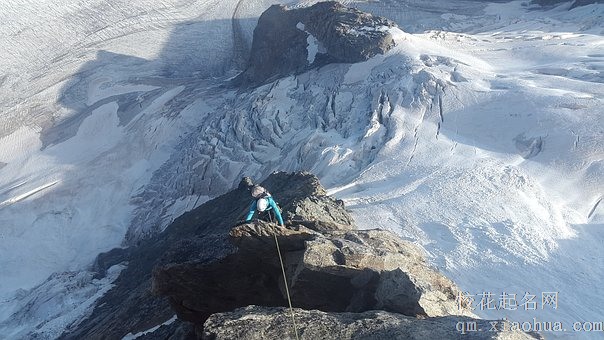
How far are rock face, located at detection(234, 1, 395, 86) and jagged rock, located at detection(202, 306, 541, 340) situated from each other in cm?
1923

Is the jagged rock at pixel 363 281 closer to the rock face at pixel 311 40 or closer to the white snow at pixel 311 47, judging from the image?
the rock face at pixel 311 40

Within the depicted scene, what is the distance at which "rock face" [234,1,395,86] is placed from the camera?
2544 centimetres

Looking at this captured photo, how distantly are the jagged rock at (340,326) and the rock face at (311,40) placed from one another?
1923 centimetres

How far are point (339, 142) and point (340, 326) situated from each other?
14.3m

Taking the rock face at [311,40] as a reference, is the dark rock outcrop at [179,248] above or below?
below

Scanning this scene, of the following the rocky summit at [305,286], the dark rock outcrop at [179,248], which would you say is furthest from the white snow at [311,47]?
the rocky summit at [305,286]

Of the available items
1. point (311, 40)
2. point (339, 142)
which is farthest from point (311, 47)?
point (339, 142)

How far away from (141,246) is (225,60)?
17.1 m

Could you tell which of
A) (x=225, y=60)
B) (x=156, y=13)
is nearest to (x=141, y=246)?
(x=225, y=60)

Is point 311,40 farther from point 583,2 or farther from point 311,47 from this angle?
point 583,2

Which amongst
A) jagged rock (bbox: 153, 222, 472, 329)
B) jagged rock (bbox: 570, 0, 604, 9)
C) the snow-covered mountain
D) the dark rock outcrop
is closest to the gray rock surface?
jagged rock (bbox: 153, 222, 472, 329)

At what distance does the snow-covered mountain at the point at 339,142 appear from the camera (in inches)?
566

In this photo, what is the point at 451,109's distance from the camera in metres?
21.0

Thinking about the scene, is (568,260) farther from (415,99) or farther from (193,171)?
(193,171)
